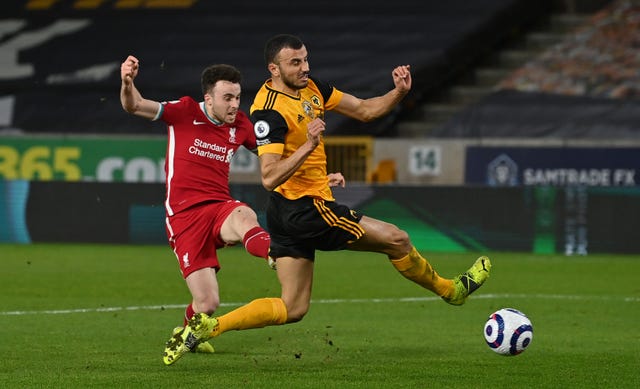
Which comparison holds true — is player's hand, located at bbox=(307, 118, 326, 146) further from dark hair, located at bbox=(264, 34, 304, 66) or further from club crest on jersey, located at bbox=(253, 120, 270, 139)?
dark hair, located at bbox=(264, 34, 304, 66)

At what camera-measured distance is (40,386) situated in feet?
23.0

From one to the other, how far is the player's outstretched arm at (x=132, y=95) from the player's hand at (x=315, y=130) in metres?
1.42

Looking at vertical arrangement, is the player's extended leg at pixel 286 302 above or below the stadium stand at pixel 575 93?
below

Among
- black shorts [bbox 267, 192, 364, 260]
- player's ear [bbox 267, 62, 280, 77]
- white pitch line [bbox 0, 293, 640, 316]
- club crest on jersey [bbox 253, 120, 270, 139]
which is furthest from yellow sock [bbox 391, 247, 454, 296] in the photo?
white pitch line [bbox 0, 293, 640, 316]

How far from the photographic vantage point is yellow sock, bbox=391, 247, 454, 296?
8.19 meters

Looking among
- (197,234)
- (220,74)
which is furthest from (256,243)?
(220,74)

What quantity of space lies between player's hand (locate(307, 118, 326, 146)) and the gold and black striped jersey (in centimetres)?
39

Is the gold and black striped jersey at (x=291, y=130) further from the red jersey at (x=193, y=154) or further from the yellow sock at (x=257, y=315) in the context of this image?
the red jersey at (x=193, y=154)

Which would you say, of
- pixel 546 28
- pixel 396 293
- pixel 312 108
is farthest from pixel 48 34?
pixel 312 108

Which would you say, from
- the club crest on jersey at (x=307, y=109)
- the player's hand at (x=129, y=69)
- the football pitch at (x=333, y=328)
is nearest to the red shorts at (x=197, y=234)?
the football pitch at (x=333, y=328)

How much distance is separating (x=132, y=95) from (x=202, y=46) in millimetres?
18473

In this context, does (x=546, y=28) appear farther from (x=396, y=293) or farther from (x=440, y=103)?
(x=396, y=293)

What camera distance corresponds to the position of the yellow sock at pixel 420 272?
8.19 meters

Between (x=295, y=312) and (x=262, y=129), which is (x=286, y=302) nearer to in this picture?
(x=295, y=312)
